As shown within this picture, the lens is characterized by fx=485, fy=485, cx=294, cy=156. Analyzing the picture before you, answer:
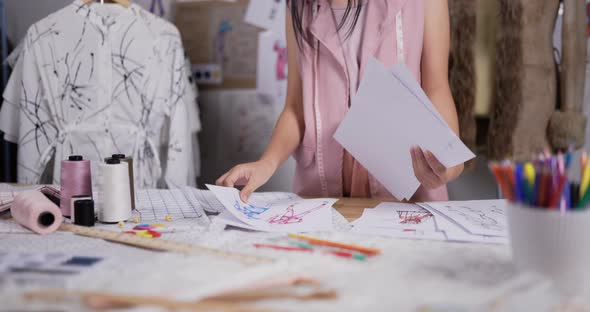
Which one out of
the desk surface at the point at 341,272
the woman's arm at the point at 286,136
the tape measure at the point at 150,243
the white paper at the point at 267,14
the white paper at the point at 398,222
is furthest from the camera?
the white paper at the point at 267,14

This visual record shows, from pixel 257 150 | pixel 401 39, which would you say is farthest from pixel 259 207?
pixel 257 150

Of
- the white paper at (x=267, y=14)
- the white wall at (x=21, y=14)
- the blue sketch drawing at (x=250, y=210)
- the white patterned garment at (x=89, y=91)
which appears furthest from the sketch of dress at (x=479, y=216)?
the white wall at (x=21, y=14)

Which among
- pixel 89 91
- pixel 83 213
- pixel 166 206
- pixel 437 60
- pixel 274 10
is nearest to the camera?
pixel 83 213

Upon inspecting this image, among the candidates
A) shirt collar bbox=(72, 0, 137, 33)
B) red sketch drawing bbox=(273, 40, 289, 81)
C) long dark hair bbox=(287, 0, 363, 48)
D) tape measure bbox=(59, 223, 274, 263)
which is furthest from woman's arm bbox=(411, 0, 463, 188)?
shirt collar bbox=(72, 0, 137, 33)

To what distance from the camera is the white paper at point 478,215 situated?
2.21 feet

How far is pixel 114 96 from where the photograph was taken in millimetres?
1494

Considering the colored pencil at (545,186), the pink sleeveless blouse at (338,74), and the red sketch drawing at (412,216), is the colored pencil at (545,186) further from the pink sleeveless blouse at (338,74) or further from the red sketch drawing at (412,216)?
the pink sleeveless blouse at (338,74)

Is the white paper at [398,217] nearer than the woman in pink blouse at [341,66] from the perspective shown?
Yes

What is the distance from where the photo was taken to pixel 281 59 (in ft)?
5.83

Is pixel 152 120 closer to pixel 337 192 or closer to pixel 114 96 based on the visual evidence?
pixel 114 96

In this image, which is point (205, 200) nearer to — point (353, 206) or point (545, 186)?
point (353, 206)

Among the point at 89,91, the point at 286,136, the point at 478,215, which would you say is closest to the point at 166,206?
the point at 286,136

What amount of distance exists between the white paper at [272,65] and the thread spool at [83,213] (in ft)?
3.70

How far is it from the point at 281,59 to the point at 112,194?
1.14 metres
